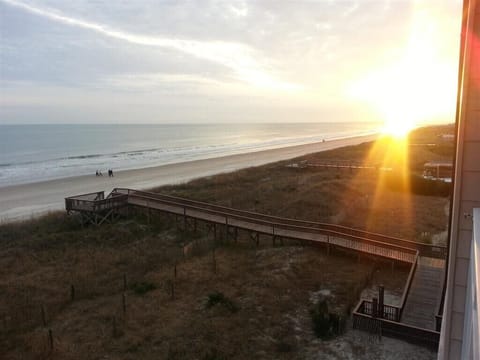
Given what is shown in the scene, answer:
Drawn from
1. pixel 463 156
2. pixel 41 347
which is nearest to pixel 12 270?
pixel 41 347

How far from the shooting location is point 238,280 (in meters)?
14.4

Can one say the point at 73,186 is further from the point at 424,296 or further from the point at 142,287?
the point at 424,296

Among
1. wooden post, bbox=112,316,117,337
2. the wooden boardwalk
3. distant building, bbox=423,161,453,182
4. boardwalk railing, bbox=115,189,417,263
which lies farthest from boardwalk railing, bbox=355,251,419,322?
distant building, bbox=423,161,453,182

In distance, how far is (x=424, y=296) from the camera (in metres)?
11.9

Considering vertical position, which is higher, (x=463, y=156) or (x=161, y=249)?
(x=463, y=156)

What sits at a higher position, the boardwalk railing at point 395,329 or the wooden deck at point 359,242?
the wooden deck at point 359,242

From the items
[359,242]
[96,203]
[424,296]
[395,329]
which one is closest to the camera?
[395,329]

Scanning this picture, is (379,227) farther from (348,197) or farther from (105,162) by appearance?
(105,162)

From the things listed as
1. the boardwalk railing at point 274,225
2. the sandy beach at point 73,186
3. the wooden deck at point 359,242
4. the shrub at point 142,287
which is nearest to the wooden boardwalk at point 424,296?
the wooden deck at point 359,242

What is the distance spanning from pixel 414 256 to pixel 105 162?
2469 inches

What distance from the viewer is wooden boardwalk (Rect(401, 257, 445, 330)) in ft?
35.7

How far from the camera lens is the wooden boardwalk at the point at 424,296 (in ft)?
35.7

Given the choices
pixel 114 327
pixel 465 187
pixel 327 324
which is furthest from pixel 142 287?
pixel 465 187

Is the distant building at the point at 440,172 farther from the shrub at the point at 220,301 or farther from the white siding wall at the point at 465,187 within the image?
the white siding wall at the point at 465,187
